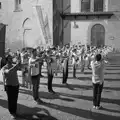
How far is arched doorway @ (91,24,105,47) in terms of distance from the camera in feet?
89.8

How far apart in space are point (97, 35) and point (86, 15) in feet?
10.2

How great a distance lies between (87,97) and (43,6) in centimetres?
1738

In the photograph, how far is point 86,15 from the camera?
90.6 feet

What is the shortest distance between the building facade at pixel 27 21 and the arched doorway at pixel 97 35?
7.40 m

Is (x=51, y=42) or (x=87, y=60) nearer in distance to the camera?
(x=87, y=60)

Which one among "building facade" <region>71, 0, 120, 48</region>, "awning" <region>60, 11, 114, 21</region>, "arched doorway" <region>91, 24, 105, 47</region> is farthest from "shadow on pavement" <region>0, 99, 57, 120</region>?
"awning" <region>60, 11, 114, 21</region>

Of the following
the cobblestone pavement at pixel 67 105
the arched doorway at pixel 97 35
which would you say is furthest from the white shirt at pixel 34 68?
the arched doorway at pixel 97 35

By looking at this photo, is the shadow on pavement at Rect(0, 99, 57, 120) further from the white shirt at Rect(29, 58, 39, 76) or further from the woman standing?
the white shirt at Rect(29, 58, 39, 76)

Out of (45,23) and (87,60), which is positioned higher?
(45,23)

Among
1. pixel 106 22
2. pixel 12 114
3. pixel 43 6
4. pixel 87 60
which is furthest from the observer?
pixel 106 22

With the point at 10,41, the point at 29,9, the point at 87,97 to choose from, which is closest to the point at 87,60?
the point at 87,97

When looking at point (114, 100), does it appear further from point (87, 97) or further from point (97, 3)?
point (97, 3)

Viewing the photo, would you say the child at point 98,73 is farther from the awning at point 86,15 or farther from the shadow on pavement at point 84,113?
the awning at point 86,15

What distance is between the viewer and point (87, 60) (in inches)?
571
